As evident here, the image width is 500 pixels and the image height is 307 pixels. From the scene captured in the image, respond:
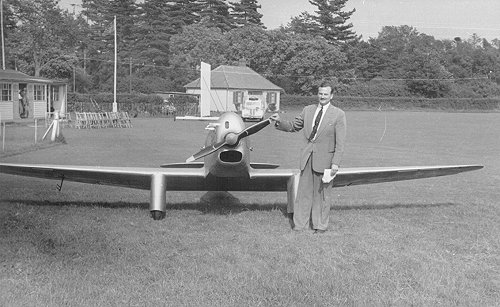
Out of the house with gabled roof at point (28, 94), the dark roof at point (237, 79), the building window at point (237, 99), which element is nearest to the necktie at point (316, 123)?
the building window at point (237, 99)

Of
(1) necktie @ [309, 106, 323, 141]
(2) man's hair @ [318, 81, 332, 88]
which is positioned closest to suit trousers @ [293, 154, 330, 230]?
(1) necktie @ [309, 106, 323, 141]

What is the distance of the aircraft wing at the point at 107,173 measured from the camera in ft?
24.2

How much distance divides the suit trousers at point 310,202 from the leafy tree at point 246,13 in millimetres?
8761

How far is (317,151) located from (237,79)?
13205 mm

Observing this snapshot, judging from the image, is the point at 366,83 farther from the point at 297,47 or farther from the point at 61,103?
the point at 61,103

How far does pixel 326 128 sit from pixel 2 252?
385 cm

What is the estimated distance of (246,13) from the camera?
14961mm

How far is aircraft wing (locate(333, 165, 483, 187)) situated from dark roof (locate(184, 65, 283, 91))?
841 centimetres

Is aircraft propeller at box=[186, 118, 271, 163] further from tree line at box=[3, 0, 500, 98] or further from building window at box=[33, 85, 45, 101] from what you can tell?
building window at box=[33, 85, 45, 101]

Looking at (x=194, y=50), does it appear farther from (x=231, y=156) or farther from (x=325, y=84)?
(x=325, y=84)

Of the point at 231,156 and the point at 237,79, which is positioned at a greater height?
the point at 237,79

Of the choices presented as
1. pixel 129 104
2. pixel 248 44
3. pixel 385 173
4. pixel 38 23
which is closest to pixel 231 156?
pixel 385 173

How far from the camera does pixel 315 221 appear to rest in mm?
6887

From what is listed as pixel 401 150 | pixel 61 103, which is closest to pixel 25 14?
pixel 401 150
